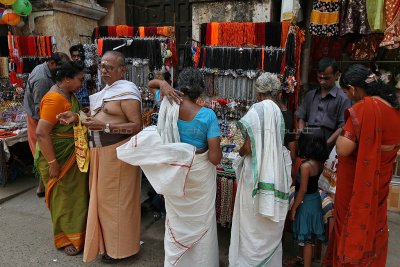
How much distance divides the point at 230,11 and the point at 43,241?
3.54 metres

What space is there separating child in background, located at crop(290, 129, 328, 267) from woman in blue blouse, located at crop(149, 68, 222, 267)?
2.17 feet

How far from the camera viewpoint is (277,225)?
2.46 meters

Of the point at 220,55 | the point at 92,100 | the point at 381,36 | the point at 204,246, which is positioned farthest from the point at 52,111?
the point at 381,36

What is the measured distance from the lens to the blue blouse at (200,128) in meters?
2.36

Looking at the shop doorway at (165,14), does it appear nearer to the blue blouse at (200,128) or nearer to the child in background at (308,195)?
the blue blouse at (200,128)

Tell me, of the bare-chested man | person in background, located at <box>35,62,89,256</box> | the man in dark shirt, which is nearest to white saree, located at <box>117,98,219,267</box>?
the bare-chested man

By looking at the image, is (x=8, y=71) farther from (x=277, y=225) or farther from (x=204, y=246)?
(x=277, y=225)

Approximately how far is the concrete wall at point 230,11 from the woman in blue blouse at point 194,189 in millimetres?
2177

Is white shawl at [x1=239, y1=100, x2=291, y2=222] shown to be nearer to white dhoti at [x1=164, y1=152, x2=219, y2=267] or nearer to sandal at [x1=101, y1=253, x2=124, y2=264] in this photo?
white dhoti at [x1=164, y1=152, x2=219, y2=267]

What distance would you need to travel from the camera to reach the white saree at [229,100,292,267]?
2.32m

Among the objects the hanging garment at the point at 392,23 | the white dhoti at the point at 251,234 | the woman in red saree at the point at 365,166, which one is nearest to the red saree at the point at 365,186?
the woman in red saree at the point at 365,166

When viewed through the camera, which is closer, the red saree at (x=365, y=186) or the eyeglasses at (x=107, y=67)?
the red saree at (x=365, y=186)

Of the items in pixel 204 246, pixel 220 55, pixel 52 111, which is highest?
pixel 220 55

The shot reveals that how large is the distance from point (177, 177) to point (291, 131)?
1231 millimetres
